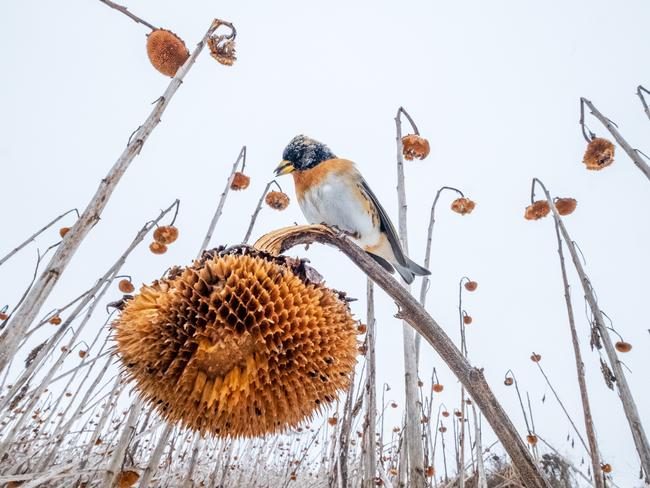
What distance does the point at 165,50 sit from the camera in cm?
172

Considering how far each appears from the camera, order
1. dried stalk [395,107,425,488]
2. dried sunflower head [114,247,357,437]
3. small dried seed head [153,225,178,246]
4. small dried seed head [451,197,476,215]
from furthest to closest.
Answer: small dried seed head [451,197,476,215] → small dried seed head [153,225,178,246] → dried stalk [395,107,425,488] → dried sunflower head [114,247,357,437]

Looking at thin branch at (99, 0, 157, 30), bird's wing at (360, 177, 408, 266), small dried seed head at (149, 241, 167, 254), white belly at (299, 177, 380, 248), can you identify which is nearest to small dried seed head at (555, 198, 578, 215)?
bird's wing at (360, 177, 408, 266)

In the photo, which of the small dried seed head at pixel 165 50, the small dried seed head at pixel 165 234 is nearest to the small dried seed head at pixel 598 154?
the small dried seed head at pixel 165 50

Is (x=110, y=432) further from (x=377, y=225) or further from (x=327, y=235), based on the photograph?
(x=327, y=235)

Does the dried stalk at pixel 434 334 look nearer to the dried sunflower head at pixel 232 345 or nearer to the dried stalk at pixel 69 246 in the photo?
the dried sunflower head at pixel 232 345

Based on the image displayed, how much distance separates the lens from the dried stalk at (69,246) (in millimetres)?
920

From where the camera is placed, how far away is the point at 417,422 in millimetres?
1426

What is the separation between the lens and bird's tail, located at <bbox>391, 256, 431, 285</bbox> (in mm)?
2316

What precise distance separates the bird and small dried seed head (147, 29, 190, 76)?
737mm

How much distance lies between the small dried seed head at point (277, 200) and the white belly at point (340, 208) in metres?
1.06

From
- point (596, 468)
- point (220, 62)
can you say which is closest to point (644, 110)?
point (596, 468)

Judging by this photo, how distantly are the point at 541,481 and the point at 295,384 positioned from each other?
51 cm

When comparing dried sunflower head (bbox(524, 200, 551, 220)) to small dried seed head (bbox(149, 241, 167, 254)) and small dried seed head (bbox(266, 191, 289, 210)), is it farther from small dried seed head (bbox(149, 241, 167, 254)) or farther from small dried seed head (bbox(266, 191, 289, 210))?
small dried seed head (bbox(149, 241, 167, 254))

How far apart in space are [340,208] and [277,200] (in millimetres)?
1275
